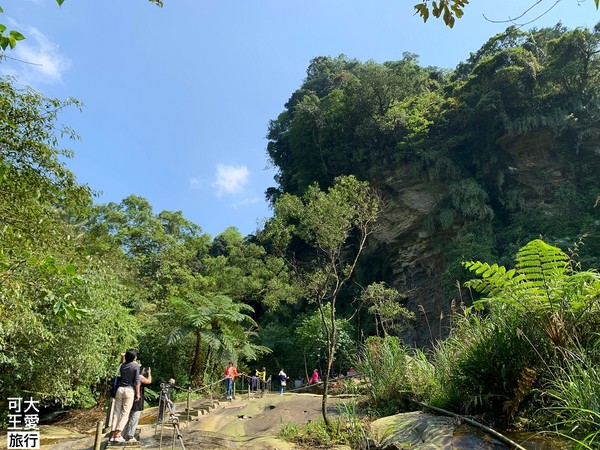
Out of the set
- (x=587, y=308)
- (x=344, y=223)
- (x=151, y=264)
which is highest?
(x=151, y=264)

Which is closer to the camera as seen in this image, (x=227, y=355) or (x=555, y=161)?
(x=227, y=355)

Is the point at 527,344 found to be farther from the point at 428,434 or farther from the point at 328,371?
the point at 328,371

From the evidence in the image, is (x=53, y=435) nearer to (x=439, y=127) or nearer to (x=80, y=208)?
(x=80, y=208)

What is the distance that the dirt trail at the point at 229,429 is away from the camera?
7.23 meters

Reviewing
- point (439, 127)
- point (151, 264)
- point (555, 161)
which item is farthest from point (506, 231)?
point (151, 264)

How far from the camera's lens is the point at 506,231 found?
74.8 ft

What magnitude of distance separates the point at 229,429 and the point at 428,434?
17.5ft

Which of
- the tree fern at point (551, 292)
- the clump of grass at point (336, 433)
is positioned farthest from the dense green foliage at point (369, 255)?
the clump of grass at point (336, 433)

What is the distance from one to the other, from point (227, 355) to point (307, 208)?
9.30m

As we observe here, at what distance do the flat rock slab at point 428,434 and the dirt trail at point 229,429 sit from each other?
4.82 ft

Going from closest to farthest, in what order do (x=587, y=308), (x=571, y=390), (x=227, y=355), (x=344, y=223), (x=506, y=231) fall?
(x=571, y=390), (x=587, y=308), (x=344, y=223), (x=227, y=355), (x=506, y=231)

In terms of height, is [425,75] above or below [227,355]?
above

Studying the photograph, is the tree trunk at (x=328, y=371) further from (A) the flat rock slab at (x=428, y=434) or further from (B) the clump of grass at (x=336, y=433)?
(A) the flat rock slab at (x=428, y=434)

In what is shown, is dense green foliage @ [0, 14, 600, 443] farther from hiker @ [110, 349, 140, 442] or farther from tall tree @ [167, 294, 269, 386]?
hiker @ [110, 349, 140, 442]
